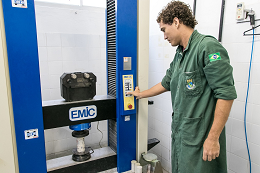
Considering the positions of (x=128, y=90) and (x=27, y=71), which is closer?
(x=27, y=71)

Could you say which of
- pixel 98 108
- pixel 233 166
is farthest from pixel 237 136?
pixel 98 108

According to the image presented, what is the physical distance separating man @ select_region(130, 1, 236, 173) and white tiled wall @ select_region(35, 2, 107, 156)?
135 cm

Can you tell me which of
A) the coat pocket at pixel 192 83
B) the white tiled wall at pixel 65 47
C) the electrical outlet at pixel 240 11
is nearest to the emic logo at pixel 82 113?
the coat pocket at pixel 192 83

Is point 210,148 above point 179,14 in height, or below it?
below

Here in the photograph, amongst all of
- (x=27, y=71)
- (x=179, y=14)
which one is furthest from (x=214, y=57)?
(x=27, y=71)

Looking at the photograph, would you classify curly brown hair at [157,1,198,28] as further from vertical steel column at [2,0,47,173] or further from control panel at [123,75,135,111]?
vertical steel column at [2,0,47,173]

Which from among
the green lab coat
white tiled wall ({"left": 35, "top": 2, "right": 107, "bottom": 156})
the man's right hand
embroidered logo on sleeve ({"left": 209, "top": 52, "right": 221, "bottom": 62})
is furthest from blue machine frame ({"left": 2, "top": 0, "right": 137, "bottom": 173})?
white tiled wall ({"left": 35, "top": 2, "right": 107, "bottom": 156})

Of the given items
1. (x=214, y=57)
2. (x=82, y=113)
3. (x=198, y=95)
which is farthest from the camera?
(x=82, y=113)

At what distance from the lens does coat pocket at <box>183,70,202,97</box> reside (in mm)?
1218

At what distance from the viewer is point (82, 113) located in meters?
1.55

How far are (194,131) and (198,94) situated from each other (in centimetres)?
24

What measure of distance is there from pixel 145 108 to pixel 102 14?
1464mm

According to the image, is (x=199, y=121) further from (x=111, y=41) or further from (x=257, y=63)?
(x=111, y=41)

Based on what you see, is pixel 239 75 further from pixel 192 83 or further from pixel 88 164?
pixel 88 164
